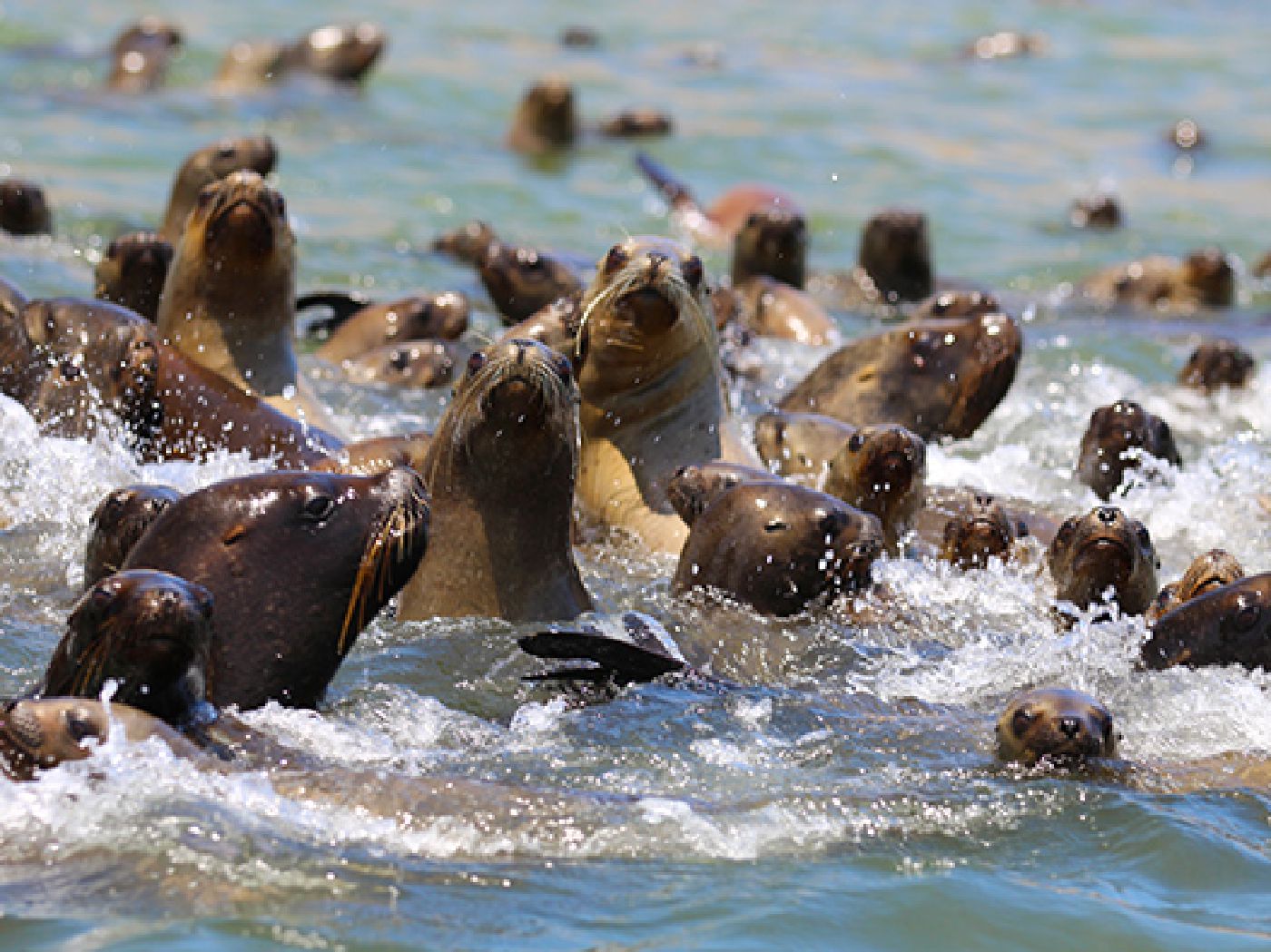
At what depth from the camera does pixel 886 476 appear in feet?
24.6

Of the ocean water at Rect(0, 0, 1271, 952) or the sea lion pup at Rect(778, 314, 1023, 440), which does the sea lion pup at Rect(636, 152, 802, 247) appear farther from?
the sea lion pup at Rect(778, 314, 1023, 440)

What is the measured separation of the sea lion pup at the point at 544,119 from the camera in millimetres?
17891

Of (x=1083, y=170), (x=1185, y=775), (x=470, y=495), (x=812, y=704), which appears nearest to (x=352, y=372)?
(x=470, y=495)

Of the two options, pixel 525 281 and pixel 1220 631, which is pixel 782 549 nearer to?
pixel 1220 631

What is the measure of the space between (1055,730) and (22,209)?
316 inches

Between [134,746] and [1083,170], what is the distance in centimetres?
1588

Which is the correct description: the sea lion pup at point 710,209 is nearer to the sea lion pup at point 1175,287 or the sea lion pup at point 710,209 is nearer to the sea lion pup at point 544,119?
the sea lion pup at point 1175,287

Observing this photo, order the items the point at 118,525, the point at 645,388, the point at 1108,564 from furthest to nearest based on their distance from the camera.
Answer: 1. the point at 645,388
2. the point at 1108,564
3. the point at 118,525

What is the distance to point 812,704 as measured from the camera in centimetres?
592

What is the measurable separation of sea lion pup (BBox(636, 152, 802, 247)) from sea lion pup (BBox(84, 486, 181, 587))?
880cm

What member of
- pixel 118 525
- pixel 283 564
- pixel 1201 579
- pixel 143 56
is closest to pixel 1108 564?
pixel 1201 579

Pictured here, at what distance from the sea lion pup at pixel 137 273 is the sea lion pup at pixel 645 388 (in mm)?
2343

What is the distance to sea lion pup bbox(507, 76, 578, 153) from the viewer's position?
58.7 feet

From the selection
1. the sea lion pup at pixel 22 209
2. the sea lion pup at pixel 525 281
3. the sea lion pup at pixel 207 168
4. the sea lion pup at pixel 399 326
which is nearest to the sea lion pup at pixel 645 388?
the sea lion pup at pixel 525 281
